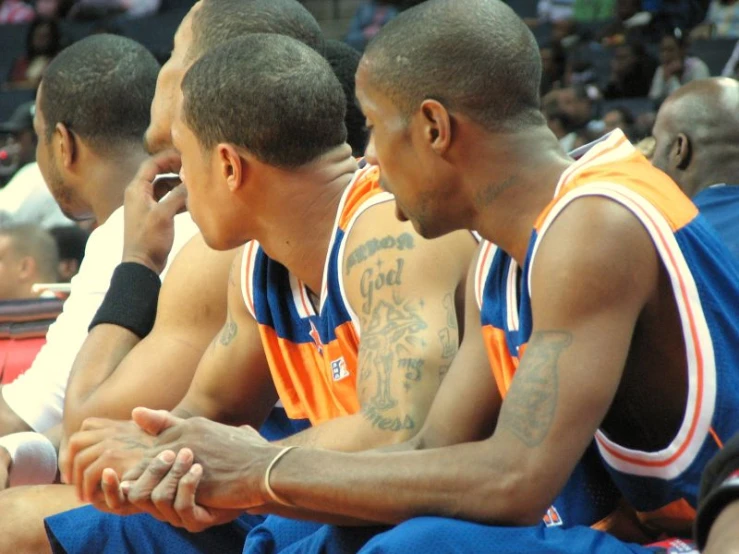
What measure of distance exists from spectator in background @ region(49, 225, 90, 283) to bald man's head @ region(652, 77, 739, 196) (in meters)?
3.74

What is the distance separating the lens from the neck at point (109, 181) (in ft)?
13.4

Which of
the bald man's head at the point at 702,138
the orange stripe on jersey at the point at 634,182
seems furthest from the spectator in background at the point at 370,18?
the orange stripe on jersey at the point at 634,182

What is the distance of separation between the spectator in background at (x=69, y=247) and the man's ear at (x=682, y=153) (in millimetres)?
3763

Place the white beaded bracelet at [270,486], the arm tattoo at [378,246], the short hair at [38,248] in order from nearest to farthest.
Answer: the white beaded bracelet at [270,486]
the arm tattoo at [378,246]
the short hair at [38,248]

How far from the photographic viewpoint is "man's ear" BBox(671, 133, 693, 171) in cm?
452

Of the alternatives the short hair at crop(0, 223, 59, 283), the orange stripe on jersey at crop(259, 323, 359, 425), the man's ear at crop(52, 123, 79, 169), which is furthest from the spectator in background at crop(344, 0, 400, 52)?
the orange stripe on jersey at crop(259, 323, 359, 425)

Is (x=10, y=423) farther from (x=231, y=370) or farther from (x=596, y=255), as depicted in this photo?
(x=596, y=255)

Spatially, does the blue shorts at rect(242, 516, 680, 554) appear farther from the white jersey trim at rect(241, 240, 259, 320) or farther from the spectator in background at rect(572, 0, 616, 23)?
the spectator in background at rect(572, 0, 616, 23)

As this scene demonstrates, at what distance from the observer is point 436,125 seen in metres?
2.38

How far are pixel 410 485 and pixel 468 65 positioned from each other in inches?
29.4

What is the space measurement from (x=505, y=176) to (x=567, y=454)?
0.55 m

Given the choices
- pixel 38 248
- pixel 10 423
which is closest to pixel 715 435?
pixel 10 423

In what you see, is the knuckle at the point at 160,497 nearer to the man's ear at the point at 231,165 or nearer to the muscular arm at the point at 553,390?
the muscular arm at the point at 553,390

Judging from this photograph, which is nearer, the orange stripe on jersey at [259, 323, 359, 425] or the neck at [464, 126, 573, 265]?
the neck at [464, 126, 573, 265]
